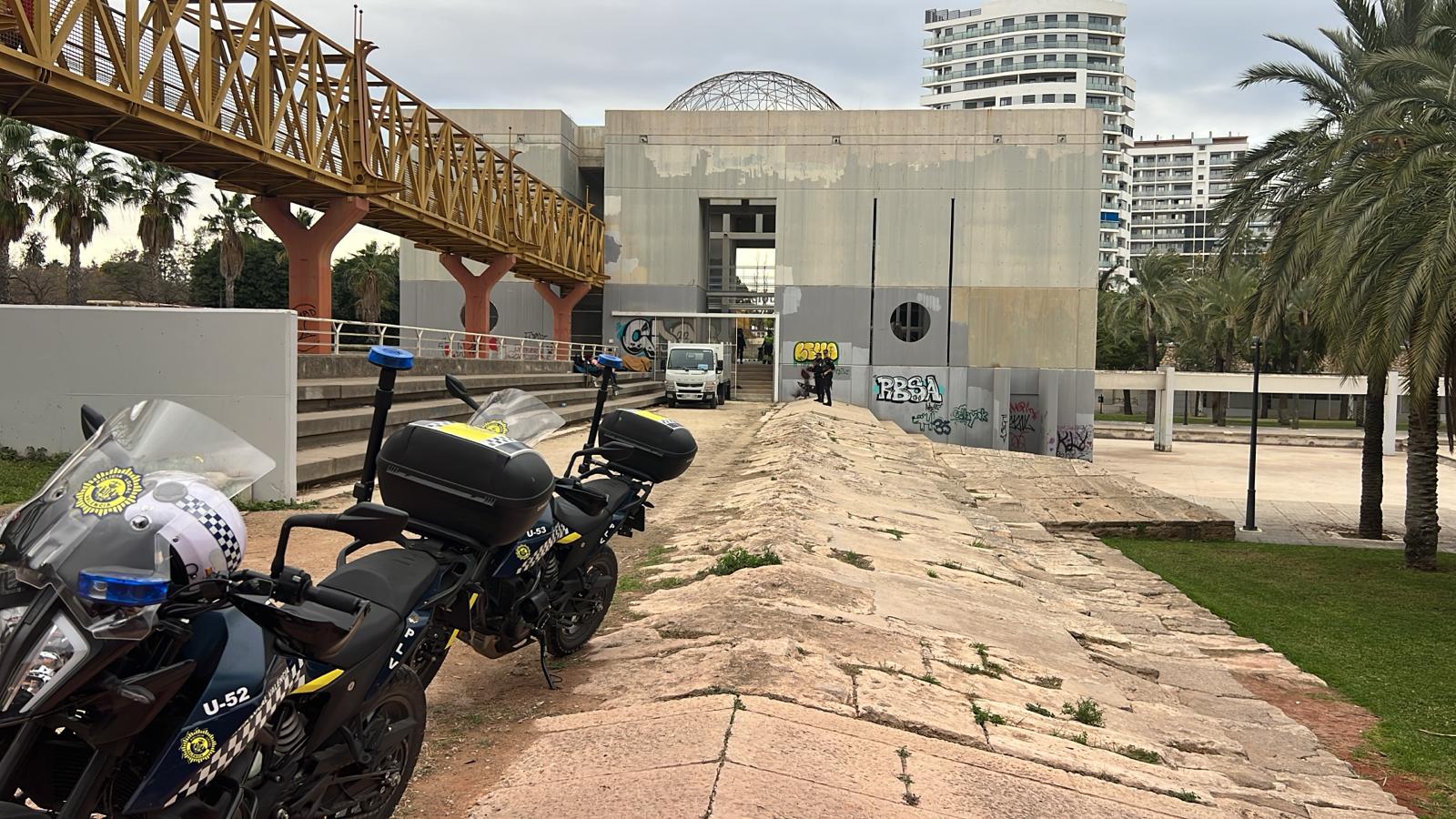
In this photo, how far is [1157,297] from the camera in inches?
2379

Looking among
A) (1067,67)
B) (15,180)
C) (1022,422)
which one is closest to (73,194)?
(15,180)

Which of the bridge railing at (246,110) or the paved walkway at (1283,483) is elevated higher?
the bridge railing at (246,110)

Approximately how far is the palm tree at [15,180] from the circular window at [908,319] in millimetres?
31049

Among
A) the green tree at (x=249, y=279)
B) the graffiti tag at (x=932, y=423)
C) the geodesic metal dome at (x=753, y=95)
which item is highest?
the geodesic metal dome at (x=753, y=95)

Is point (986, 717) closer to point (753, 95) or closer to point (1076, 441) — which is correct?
point (1076, 441)

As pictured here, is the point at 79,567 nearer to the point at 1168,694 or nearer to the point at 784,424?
the point at 1168,694

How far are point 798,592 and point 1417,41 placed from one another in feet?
57.0

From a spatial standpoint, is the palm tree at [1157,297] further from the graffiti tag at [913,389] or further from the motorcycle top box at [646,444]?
the motorcycle top box at [646,444]

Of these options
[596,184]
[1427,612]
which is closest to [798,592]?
[1427,612]

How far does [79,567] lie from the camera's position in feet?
8.17

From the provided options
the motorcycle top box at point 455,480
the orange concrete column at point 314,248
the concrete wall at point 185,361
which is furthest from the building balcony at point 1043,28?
the motorcycle top box at point 455,480

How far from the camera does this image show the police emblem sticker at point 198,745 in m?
2.69

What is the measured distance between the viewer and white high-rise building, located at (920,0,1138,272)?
12462cm

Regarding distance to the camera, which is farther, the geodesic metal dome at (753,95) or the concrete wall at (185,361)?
the geodesic metal dome at (753,95)
